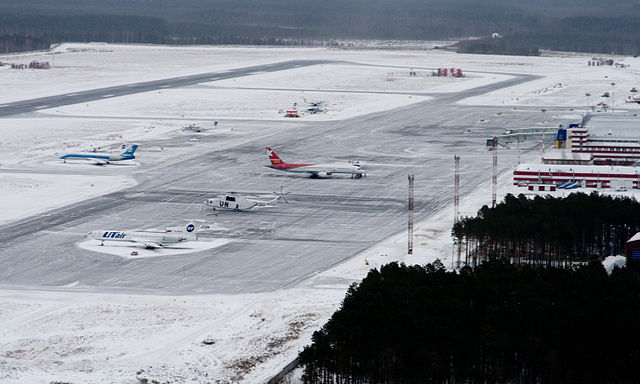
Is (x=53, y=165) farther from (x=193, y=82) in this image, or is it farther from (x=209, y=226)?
(x=193, y=82)

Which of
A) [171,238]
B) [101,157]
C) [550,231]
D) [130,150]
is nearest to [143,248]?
[171,238]

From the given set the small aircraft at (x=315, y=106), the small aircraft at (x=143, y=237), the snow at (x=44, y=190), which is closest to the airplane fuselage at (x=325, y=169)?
the snow at (x=44, y=190)

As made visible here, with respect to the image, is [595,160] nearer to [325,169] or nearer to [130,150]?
[325,169]

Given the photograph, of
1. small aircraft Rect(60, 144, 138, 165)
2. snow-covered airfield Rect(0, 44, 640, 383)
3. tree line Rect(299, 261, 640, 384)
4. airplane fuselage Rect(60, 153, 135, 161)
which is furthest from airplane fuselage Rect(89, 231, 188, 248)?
airplane fuselage Rect(60, 153, 135, 161)

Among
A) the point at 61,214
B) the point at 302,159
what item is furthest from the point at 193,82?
the point at 61,214

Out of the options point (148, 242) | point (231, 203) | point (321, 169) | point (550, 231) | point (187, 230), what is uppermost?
point (321, 169)

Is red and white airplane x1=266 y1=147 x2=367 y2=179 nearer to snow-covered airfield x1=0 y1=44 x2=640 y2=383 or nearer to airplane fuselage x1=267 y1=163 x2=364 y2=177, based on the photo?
airplane fuselage x1=267 y1=163 x2=364 y2=177

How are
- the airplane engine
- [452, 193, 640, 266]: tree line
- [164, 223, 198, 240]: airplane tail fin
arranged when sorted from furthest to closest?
[164, 223, 198, 240]: airplane tail fin
the airplane engine
[452, 193, 640, 266]: tree line
